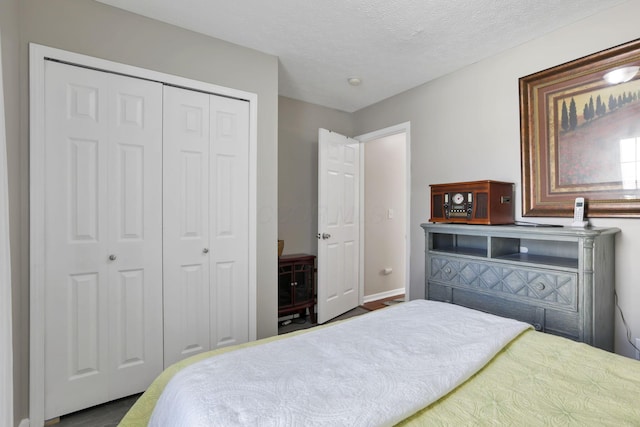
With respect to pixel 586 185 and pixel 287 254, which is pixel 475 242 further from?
pixel 287 254

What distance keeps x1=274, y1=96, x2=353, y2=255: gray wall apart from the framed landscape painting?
2176 millimetres

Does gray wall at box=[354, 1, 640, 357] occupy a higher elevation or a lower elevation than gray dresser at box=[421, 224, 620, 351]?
higher

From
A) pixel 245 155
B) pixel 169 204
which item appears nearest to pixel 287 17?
pixel 245 155

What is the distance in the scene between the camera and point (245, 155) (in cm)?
255

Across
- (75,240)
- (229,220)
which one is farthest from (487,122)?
(75,240)

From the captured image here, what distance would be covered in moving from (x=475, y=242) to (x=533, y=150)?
0.85m

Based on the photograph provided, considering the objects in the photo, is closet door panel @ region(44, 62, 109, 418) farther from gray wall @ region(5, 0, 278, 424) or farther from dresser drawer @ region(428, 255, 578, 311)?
dresser drawer @ region(428, 255, 578, 311)

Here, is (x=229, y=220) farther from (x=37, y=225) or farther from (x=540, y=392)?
(x=540, y=392)

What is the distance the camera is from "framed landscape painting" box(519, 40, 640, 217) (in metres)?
1.96

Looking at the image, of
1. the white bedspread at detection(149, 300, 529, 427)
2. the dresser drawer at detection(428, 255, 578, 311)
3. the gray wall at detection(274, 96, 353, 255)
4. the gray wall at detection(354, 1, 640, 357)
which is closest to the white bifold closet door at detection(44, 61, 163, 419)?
the white bedspread at detection(149, 300, 529, 427)

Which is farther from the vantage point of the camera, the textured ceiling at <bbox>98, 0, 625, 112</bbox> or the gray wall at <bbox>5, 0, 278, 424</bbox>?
the textured ceiling at <bbox>98, 0, 625, 112</bbox>

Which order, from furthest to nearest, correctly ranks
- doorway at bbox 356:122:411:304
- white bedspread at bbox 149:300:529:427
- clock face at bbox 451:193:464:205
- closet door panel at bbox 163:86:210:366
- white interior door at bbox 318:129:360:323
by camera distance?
doorway at bbox 356:122:411:304 → white interior door at bbox 318:129:360:323 → clock face at bbox 451:193:464:205 → closet door panel at bbox 163:86:210:366 → white bedspread at bbox 149:300:529:427

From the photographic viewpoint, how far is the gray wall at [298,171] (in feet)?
12.0

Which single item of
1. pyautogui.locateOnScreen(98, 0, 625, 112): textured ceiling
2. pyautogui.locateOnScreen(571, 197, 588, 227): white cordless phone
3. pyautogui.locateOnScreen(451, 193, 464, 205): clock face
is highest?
pyautogui.locateOnScreen(98, 0, 625, 112): textured ceiling
